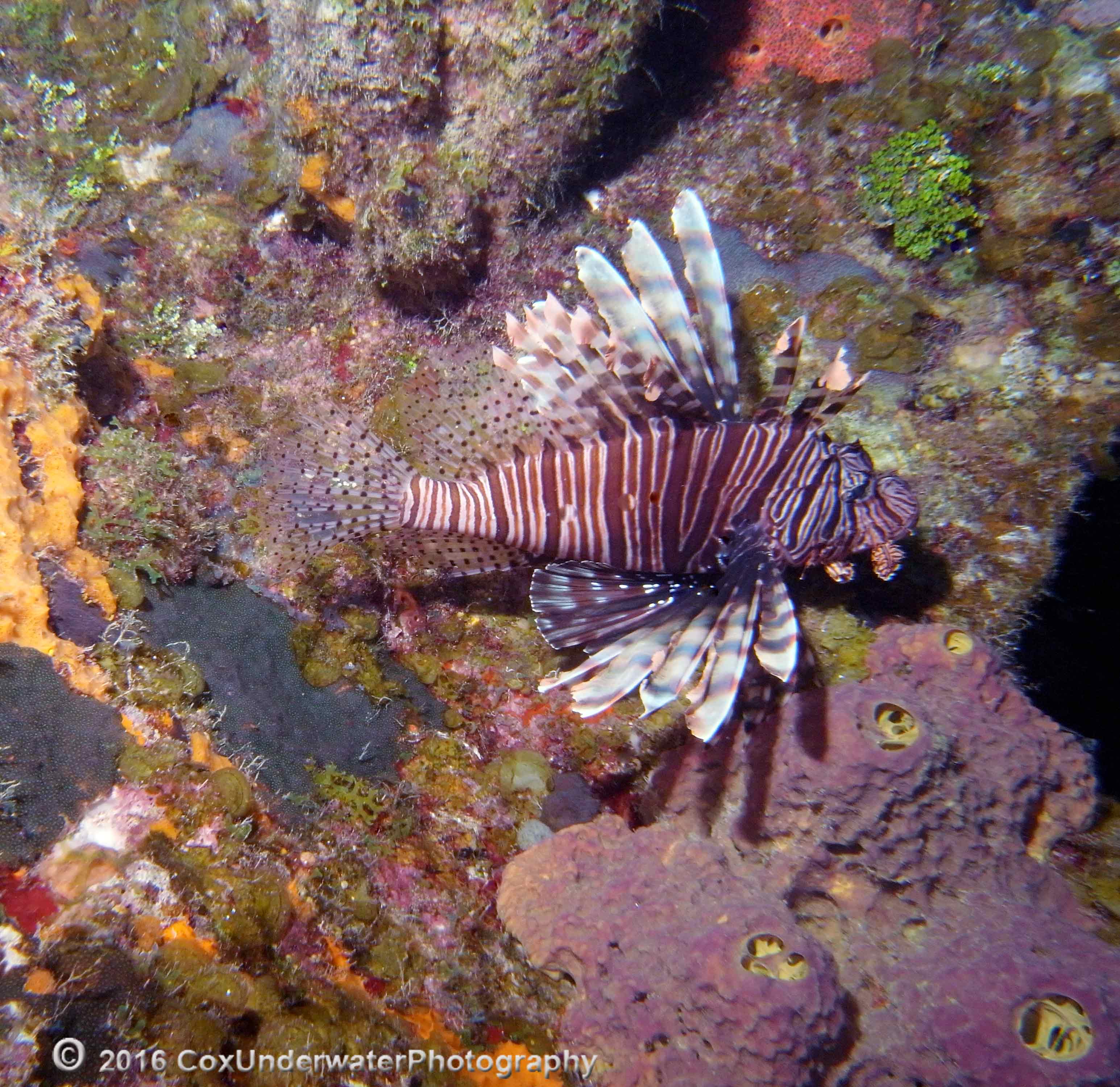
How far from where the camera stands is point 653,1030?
3107 mm

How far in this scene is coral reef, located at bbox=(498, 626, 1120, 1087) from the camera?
2893mm

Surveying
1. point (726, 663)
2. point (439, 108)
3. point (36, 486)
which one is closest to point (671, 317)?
point (726, 663)

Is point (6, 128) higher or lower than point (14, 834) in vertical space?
higher

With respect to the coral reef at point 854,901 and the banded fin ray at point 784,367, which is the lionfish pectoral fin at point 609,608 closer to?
the coral reef at point 854,901

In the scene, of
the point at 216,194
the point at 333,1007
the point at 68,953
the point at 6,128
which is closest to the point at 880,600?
the point at 333,1007

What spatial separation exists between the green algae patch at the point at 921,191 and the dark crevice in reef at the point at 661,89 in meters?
A: 1.47

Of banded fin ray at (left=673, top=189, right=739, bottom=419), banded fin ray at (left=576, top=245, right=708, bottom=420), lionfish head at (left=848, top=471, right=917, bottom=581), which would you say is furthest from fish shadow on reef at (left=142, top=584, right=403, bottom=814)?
lionfish head at (left=848, top=471, right=917, bottom=581)

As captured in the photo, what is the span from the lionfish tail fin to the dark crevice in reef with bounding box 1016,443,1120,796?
3953 mm

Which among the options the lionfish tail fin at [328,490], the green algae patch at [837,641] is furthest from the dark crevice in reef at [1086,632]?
the lionfish tail fin at [328,490]

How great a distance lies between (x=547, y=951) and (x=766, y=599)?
219 cm

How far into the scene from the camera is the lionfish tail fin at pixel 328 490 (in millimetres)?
3891

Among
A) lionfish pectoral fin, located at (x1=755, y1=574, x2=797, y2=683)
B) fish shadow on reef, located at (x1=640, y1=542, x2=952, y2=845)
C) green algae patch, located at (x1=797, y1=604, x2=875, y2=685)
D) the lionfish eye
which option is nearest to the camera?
lionfish pectoral fin, located at (x1=755, y1=574, x2=797, y2=683)

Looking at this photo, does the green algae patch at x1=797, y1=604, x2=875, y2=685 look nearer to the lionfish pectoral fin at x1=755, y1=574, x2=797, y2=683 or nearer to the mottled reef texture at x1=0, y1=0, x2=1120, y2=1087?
the mottled reef texture at x1=0, y1=0, x2=1120, y2=1087

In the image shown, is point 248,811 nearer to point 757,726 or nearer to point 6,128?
point 757,726
